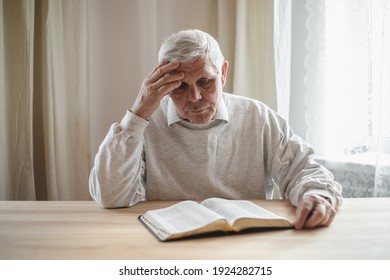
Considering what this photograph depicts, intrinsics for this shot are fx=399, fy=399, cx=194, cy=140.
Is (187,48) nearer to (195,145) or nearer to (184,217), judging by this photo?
(195,145)

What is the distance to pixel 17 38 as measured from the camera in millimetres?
2004

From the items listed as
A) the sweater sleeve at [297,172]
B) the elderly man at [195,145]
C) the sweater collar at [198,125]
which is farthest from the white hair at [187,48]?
the sweater sleeve at [297,172]

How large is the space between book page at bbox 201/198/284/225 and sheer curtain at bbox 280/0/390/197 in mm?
925

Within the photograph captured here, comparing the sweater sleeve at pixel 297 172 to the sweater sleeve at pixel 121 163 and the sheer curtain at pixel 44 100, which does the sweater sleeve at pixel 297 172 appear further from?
the sheer curtain at pixel 44 100

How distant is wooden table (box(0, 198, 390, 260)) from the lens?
33.0 inches

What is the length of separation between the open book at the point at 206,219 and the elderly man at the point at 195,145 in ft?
0.74

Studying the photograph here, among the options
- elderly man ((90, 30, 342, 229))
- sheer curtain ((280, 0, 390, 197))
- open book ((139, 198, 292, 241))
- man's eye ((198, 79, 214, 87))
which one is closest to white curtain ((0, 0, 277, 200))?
sheer curtain ((280, 0, 390, 197))

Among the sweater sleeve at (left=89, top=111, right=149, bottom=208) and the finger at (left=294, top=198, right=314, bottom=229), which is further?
the sweater sleeve at (left=89, top=111, right=149, bottom=208)

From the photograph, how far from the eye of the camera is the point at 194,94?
135 cm

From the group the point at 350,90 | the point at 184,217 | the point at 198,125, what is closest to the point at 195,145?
the point at 198,125

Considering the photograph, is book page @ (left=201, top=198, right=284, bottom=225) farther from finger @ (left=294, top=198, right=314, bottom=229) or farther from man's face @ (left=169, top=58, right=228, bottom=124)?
man's face @ (left=169, top=58, right=228, bottom=124)

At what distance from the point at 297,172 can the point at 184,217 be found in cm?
53
